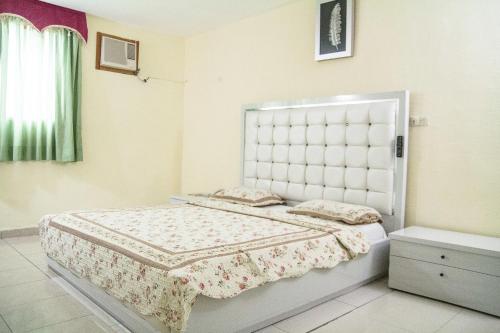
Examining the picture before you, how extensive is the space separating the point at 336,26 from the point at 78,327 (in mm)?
3097

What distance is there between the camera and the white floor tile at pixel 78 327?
211 cm

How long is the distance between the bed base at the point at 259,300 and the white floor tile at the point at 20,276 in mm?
155

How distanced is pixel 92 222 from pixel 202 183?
8.07 feet

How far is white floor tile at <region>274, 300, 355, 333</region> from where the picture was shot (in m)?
2.21

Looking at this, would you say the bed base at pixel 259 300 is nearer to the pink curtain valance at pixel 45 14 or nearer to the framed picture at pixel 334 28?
the framed picture at pixel 334 28

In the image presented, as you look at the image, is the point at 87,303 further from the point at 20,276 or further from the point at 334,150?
the point at 334,150

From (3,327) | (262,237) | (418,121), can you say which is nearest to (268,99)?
(418,121)

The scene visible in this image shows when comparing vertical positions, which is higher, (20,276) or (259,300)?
(259,300)

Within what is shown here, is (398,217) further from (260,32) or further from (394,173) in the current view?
(260,32)

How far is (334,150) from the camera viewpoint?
3.55m

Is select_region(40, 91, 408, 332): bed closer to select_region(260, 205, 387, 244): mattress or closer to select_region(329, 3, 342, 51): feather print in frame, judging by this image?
select_region(260, 205, 387, 244): mattress

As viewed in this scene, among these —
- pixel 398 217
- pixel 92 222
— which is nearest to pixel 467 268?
pixel 398 217

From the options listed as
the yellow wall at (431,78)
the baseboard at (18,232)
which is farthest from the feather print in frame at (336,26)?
the baseboard at (18,232)

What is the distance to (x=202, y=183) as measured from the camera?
17.1 feet
